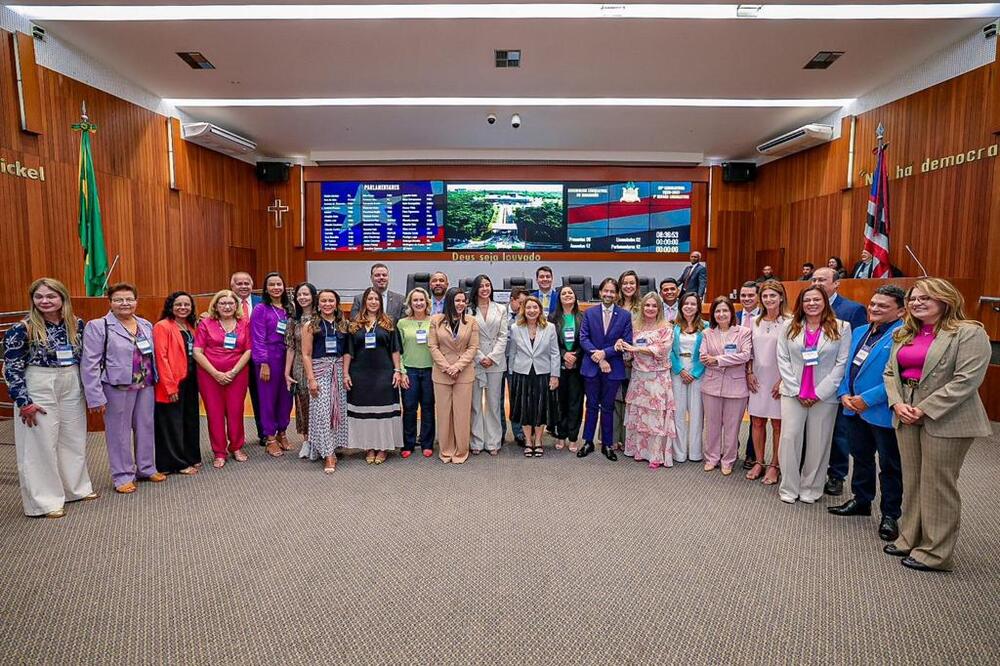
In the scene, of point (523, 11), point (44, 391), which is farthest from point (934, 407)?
point (523, 11)

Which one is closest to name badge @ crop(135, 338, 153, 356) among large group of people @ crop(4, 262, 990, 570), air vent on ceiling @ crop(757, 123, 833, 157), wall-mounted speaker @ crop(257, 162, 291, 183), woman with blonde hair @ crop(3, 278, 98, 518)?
large group of people @ crop(4, 262, 990, 570)

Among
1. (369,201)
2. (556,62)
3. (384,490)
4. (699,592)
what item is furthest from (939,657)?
(369,201)

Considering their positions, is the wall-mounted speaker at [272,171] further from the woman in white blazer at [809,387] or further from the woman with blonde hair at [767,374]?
the woman in white blazer at [809,387]

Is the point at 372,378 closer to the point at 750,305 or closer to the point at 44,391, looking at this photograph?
the point at 44,391

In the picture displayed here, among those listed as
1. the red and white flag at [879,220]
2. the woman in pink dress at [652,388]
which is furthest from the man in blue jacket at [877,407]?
the red and white flag at [879,220]

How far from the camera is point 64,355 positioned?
3.51 m

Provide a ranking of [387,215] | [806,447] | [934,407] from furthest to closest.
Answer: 1. [387,215]
2. [806,447]
3. [934,407]

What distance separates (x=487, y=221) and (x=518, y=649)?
10.6 metres

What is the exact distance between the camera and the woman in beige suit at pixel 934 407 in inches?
106

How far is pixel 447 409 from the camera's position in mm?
4629

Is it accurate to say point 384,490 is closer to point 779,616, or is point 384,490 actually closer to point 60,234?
point 779,616

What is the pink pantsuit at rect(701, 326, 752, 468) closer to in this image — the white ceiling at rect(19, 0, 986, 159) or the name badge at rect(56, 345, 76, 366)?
the white ceiling at rect(19, 0, 986, 159)

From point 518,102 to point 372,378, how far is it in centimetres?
615

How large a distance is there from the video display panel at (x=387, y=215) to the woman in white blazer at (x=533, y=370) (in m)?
7.72
